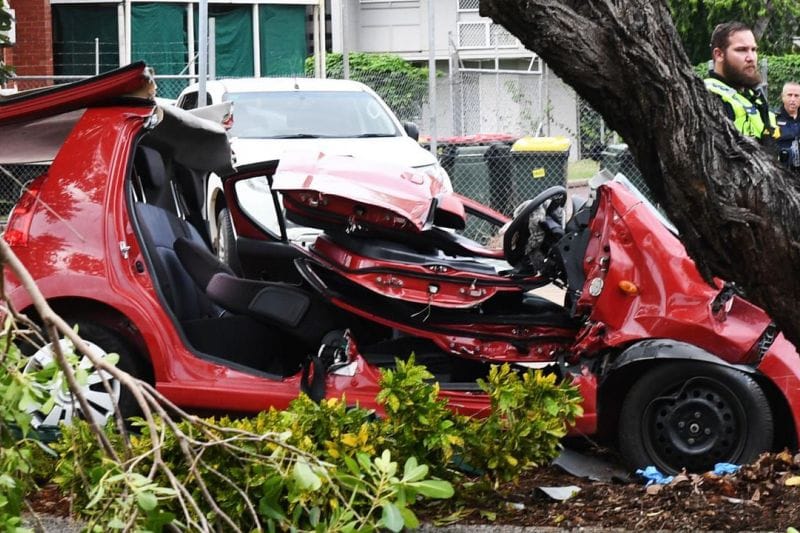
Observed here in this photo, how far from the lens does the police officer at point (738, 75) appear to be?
767 cm

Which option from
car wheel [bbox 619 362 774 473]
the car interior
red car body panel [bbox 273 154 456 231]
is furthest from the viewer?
the car interior

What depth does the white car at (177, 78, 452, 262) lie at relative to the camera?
1325 centimetres

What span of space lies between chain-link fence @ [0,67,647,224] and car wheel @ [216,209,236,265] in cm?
143

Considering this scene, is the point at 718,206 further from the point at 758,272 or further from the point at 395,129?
the point at 395,129

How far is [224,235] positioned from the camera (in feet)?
31.4

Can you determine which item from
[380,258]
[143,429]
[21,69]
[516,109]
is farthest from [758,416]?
[21,69]

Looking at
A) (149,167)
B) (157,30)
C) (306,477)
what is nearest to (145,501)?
(306,477)

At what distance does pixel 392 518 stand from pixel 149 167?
399cm

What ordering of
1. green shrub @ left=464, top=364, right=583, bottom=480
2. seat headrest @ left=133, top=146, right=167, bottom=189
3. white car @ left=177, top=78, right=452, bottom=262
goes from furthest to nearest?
white car @ left=177, top=78, right=452, bottom=262 → seat headrest @ left=133, top=146, right=167, bottom=189 → green shrub @ left=464, top=364, right=583, bottom=480

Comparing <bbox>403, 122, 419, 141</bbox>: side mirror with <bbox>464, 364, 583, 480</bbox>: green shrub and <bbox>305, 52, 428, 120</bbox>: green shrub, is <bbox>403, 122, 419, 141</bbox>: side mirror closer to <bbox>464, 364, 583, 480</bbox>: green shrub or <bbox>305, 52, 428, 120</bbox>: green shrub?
<bbox>305, 52, 428, 120</bbox>: green shrub

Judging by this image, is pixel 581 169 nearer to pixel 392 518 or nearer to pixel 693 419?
pixel 693 419

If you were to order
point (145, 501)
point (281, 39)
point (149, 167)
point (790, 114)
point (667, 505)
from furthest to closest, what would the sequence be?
point (281, 39) < point (790, 114) < point (149, 167) < point (667, 505) < point (145, 501)

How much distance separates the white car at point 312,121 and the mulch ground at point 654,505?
7960mm

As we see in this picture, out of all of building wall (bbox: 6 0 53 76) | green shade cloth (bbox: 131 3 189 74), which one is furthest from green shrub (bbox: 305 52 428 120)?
building wall (bbox: 6 0 53 76)
